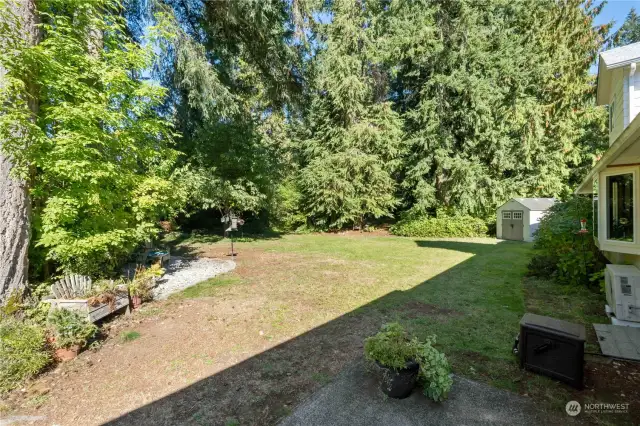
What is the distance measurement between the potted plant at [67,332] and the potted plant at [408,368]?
4057mm

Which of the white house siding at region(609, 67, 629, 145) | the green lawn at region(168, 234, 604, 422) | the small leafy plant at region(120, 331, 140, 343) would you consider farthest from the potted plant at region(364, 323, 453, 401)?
the white house siding at region(609, 67, 629, 145)

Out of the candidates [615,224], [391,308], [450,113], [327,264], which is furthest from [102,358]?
[450,113]

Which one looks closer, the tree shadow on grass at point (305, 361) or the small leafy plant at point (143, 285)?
the tree shadow on grass at point (305, 361)

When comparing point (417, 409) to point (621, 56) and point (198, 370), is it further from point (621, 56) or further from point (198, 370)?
point (621, 56)

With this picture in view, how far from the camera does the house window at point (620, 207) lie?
540 centimetres

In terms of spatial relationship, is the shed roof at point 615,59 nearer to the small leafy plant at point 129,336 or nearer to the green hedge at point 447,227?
the small leafy plant at point 129,336

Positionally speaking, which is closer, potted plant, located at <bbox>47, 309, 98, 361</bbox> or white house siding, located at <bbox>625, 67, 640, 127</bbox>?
potted plant, located at <bbox>47, 309, 98, 361</bbox>

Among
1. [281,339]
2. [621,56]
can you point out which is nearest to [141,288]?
[281,339]

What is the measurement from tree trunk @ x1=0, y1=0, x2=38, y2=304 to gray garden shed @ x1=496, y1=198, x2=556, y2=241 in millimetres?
18504

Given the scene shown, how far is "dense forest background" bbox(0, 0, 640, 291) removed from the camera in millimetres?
10312

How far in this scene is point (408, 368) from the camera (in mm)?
3027

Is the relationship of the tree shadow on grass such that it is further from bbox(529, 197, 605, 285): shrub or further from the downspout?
the downspout

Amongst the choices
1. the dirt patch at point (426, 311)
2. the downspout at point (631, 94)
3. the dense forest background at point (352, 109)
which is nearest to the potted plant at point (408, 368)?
the dirt patch at point (426, 311)

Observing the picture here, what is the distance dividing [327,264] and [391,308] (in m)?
4.37
